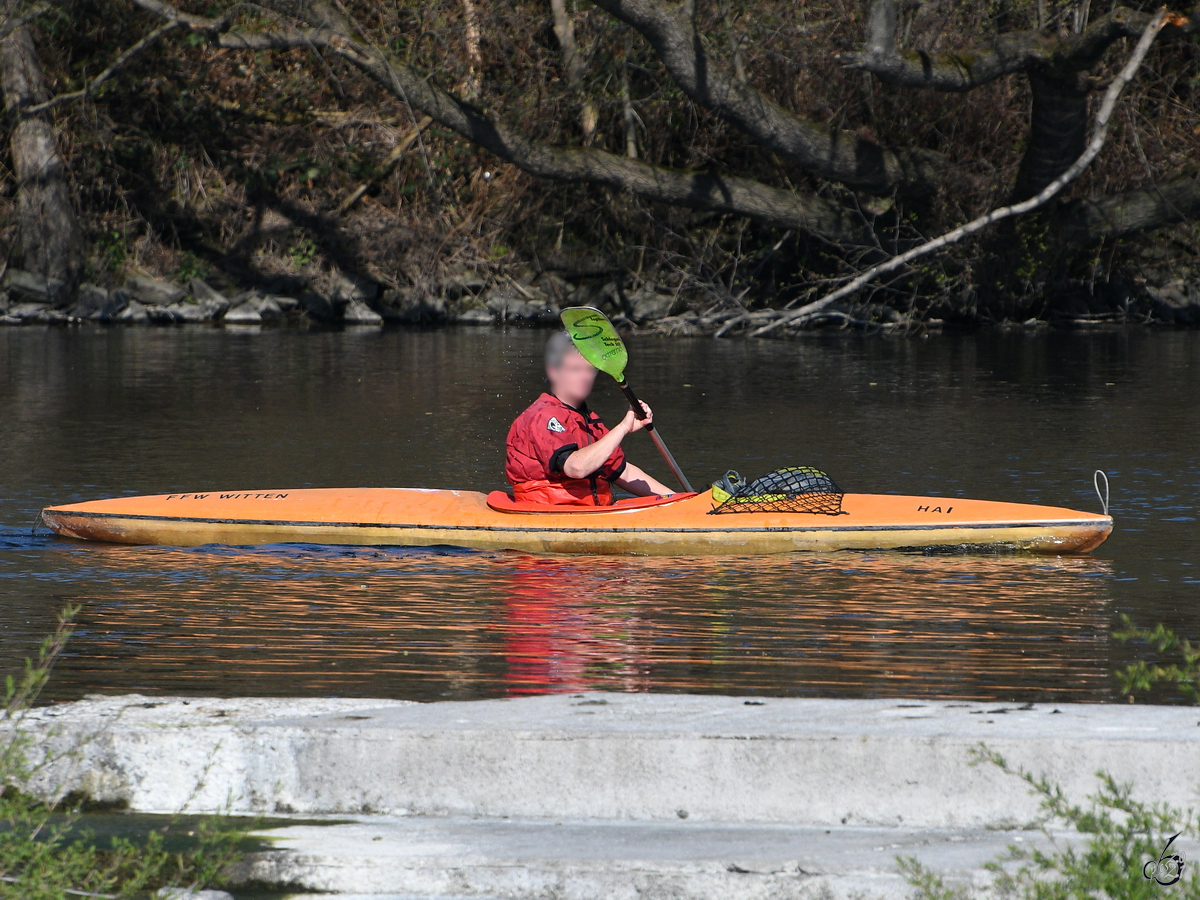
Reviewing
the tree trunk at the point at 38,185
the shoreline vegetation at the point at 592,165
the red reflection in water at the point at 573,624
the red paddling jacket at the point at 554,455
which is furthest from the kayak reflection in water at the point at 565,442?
the tree trunk at the point at 38,185

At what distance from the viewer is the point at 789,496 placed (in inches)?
284

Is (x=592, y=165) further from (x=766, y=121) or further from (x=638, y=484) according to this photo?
(x=638, y=484)

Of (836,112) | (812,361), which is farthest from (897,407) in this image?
(836,112)

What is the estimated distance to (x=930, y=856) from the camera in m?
2.87

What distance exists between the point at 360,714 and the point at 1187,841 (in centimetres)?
179

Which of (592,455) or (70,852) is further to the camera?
(592,455)

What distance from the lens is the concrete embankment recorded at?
2.87 metres

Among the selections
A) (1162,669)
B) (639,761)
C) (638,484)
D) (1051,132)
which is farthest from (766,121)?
(639,761)

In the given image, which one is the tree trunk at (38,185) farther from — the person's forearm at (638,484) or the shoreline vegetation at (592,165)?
the person's forearm at (638,484)

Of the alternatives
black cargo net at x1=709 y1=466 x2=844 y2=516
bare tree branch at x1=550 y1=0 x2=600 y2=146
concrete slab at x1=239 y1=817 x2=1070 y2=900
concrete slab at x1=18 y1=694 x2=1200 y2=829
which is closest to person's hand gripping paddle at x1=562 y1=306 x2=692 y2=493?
black cargo net at x1=709 y1=466 x2=844 y2=516

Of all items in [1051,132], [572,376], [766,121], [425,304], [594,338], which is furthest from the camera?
[425,304]

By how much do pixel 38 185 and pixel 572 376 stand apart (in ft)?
61.6

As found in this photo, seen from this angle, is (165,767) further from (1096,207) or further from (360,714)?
(1096,207)

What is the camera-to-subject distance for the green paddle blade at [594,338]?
7258mm
